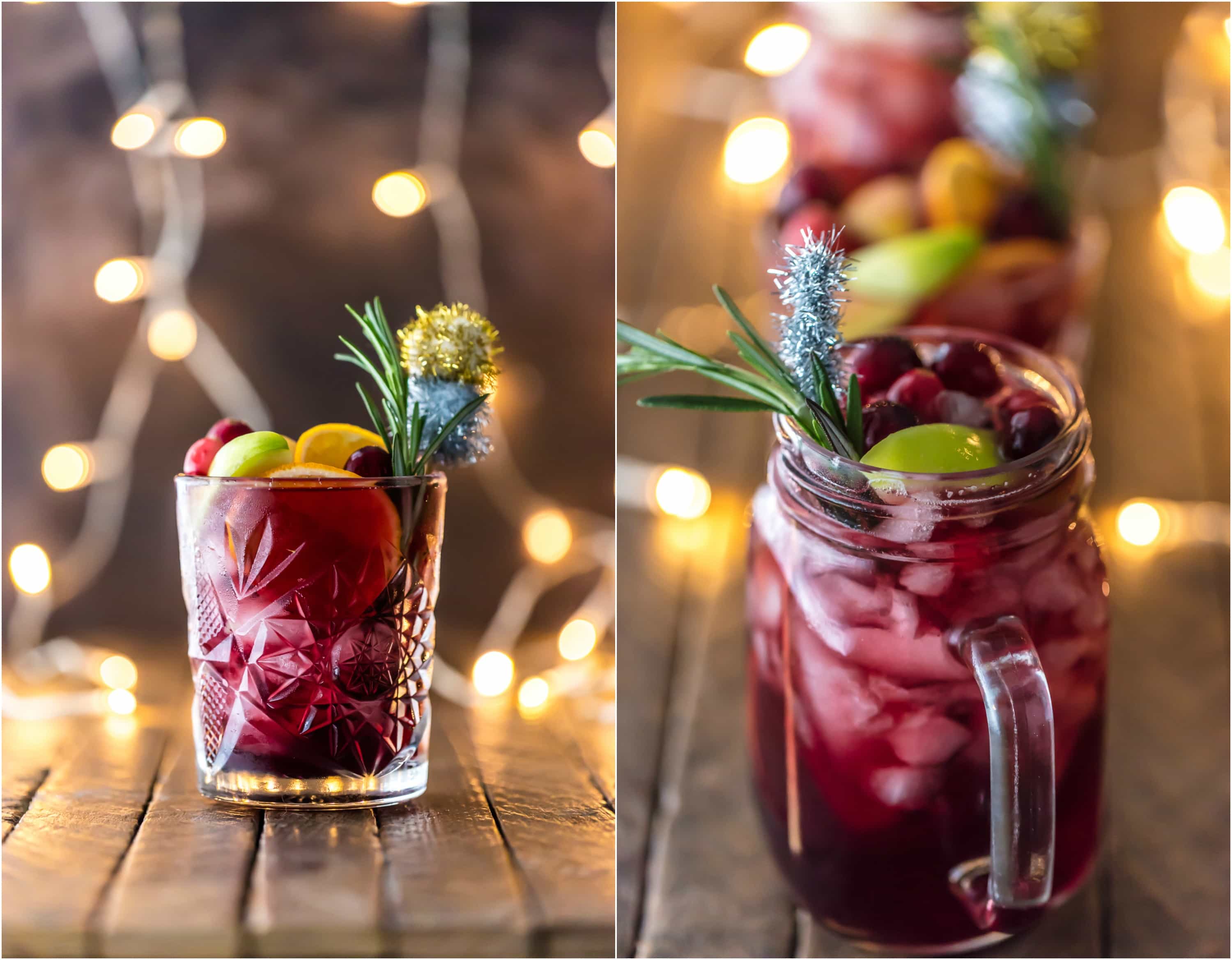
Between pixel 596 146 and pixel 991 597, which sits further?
pixel 596 146

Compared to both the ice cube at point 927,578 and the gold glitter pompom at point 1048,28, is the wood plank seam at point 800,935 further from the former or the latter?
the gold glitter pompom at point 1048,28

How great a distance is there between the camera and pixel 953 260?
0.78 meters

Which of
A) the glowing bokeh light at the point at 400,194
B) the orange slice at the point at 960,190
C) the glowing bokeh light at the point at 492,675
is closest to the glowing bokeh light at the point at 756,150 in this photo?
the orange slice at the point at 960,190

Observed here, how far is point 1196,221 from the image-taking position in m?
1.03

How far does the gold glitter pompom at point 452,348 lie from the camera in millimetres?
581

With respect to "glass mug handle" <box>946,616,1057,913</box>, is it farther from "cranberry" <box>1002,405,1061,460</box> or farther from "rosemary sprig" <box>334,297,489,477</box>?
"rosemary sprig" <box>334,297,489,477</box>

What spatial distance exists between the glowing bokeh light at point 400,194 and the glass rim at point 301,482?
405 millimetres

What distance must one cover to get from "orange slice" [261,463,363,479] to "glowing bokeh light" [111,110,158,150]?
0.47 metres

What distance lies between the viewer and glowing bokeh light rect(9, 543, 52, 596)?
88 cm

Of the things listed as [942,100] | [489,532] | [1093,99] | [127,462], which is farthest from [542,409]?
[1093,99]

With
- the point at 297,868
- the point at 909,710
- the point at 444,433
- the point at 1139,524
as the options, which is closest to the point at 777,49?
the point at 1139,524

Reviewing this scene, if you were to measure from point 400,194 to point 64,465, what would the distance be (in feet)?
1.26

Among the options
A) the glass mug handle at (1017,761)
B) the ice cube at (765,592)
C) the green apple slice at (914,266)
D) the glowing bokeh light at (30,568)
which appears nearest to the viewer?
the glass mug handle at (1017,761)

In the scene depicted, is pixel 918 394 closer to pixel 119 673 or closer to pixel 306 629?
pixel 306 629
